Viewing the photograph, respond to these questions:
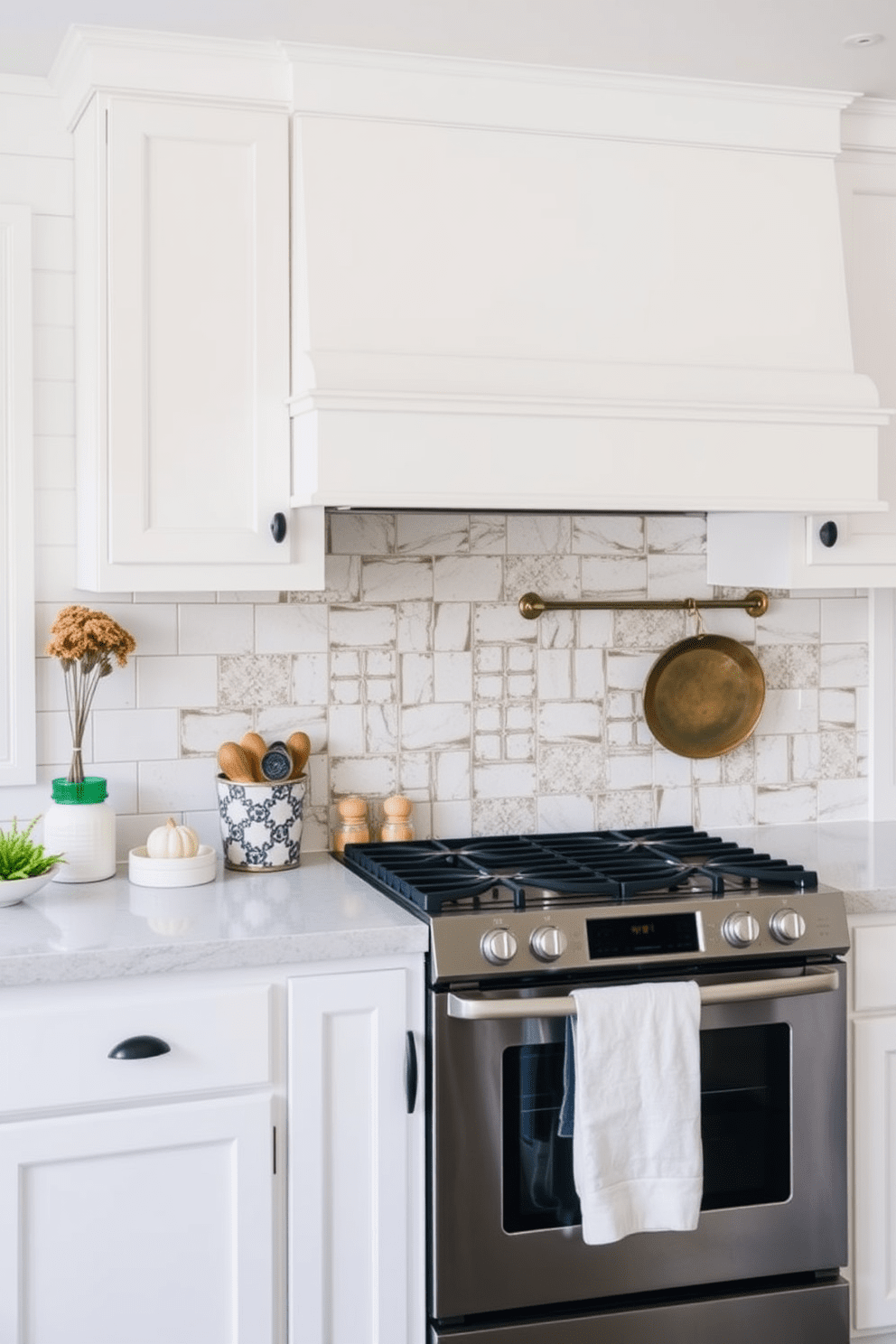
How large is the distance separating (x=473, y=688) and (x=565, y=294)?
2.74 ft

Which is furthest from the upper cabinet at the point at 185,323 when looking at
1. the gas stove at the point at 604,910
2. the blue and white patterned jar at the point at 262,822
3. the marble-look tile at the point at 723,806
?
the marble-look tile at the point at 723,806

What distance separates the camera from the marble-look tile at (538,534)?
10.4 feet

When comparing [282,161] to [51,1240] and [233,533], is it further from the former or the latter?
[51,1240]

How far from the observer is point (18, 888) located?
253 cm

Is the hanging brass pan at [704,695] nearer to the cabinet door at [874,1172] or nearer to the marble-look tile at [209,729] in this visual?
the cabinet door at [874,1172]

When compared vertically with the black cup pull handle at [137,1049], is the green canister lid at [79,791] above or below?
above

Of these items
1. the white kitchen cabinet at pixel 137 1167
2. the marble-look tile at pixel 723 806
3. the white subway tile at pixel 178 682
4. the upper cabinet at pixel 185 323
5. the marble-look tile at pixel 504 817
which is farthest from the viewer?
the marble-look tile at pixel 723 806

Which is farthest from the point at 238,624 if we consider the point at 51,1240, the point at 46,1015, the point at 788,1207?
the point at 788,1207

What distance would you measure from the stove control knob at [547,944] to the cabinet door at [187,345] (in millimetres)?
782

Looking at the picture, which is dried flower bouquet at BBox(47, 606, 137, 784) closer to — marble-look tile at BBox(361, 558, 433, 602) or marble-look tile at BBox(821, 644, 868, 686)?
marble-look tile at BBox(361, 558, 433, 602)

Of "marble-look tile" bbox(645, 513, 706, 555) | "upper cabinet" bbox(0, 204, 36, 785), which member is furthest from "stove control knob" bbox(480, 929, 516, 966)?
"marble-look tile" bbox(645, 513, 706, 555)

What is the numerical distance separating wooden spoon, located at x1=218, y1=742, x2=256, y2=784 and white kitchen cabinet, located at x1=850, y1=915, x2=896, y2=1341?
45.3 inches

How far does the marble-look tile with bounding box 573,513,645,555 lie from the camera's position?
3.21 m

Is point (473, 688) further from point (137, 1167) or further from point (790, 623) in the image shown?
point (137, 1167)
